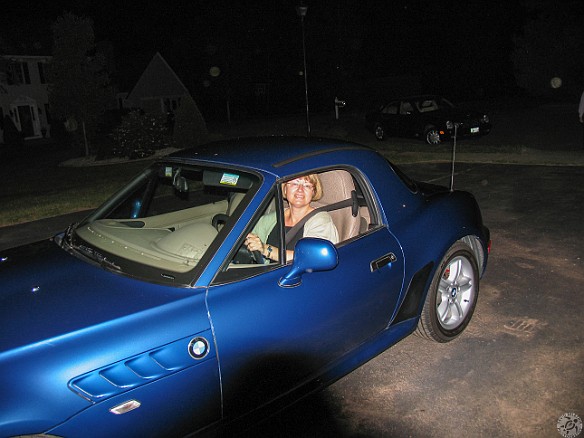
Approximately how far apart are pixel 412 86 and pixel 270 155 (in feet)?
168

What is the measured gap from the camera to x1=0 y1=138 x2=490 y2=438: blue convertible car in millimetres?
2186

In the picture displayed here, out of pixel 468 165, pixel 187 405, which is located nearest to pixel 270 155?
pixel 187 405

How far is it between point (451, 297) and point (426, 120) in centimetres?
1425

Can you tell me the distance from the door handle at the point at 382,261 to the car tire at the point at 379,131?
Result: 16.9 metres

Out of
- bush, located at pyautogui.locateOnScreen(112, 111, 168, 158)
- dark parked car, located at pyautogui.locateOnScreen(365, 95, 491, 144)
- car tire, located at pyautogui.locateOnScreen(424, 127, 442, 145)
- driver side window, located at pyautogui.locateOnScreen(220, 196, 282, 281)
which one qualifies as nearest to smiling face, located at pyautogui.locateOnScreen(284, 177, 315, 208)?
driver side window, located at pyautogui.locateOnScreen(220, 196, 282, 281)

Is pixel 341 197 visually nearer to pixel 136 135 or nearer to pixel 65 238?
pixel 65 238

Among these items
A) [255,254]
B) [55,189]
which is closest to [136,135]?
[55,189]

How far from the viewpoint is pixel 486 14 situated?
48.8m

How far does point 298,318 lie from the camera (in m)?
2.79

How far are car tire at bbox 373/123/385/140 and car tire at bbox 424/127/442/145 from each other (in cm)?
253

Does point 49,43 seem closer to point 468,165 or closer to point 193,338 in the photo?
point 468,165

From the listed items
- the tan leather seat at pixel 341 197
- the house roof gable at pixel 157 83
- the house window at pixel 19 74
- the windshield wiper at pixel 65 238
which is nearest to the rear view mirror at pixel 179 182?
the windshield wiper at pixel 65 238

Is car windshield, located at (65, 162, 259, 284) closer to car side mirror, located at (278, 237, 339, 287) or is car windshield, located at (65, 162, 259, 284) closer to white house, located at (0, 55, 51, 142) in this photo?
car side mirror, located at (278, 237, 339, 287)

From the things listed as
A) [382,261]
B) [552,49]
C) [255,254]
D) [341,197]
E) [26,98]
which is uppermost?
[552,49]
